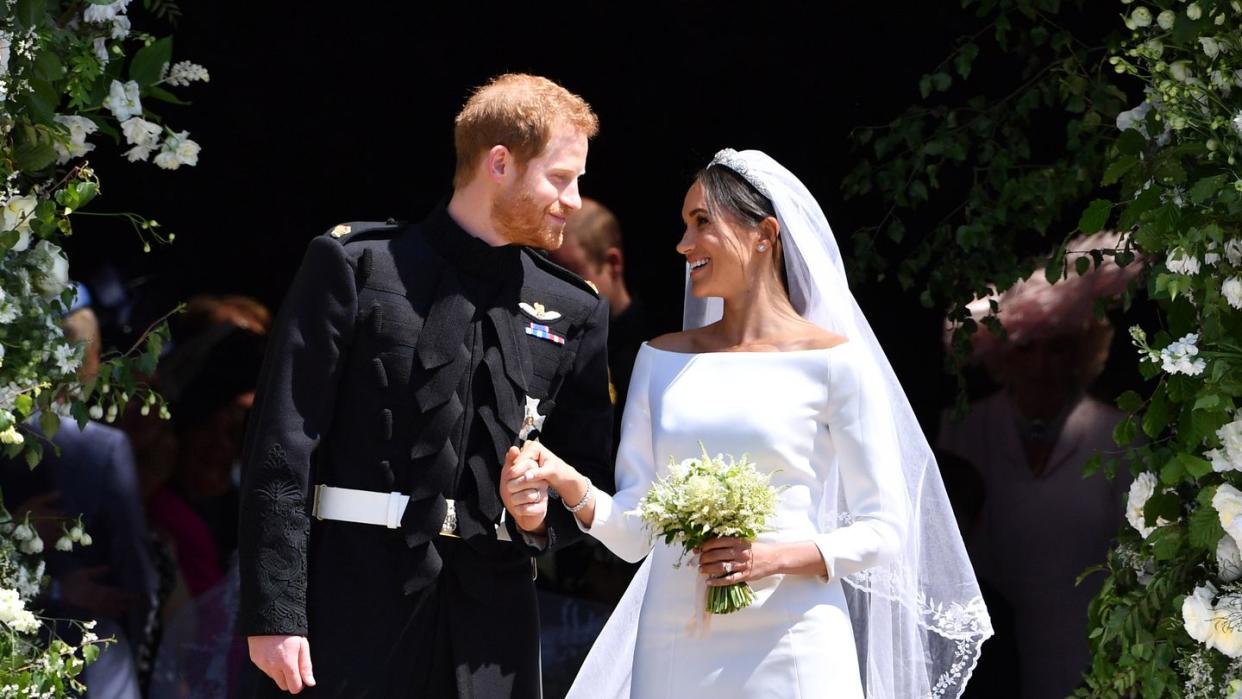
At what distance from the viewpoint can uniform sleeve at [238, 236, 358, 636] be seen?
3035 millimetres

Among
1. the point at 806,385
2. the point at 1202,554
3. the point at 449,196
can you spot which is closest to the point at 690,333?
the point at 806,385

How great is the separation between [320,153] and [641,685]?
2374mm

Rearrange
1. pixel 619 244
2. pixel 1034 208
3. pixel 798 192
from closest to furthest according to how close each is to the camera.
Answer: pixel 798 192
pixel 1034 208
pixel 619 244

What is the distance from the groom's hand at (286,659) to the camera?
302cm

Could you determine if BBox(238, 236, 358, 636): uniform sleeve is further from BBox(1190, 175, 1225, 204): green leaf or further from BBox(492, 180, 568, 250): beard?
BBox(1190, 175, 1225, 204): green leaf

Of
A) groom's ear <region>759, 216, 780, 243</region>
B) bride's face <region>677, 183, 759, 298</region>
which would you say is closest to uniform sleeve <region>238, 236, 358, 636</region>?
bride's face <region>677, 183, 759, 298</region>

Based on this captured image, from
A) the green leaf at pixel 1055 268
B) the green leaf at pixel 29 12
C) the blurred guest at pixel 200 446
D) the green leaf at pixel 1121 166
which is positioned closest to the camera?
the green leaf at pixel 29 12

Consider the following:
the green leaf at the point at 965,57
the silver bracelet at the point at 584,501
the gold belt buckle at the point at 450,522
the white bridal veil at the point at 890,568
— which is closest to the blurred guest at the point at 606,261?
the green leaf at the point at 965,57

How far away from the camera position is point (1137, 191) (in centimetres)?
350

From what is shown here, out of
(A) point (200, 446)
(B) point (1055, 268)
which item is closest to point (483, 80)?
(A) point (200, 446)

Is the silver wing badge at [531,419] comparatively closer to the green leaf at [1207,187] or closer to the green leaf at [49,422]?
the green leaf at [49,422]

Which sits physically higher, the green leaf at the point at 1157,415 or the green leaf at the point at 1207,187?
the green leaf at the point at 1207,187

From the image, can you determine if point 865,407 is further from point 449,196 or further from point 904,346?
point 904,346

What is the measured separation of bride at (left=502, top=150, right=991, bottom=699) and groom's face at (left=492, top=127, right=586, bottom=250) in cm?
26
